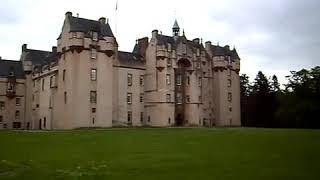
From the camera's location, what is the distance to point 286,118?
89.8 metres

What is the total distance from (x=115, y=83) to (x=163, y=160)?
55060 millimetres

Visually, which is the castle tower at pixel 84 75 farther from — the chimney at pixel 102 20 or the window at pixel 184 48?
the window at pixel 184 48

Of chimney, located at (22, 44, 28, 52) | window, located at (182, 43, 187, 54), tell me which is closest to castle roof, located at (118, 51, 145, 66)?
window, located at (182, 43, 187, 54)

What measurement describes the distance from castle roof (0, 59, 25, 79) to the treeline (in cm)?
5280

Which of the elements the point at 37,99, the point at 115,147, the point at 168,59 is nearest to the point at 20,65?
the point at 37,99

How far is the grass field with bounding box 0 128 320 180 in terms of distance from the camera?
67.4 ft

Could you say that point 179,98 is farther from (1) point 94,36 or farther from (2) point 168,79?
(1) point 94,36

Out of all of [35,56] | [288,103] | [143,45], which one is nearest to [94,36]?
[143,45]

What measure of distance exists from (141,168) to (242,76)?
10802cm

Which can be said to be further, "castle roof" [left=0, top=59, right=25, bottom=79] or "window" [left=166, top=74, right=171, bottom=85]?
"castle roof" [left=0, top=59, right=25, bottom=79]

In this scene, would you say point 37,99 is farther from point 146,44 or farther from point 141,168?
point 141,168

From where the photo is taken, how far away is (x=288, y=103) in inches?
3504

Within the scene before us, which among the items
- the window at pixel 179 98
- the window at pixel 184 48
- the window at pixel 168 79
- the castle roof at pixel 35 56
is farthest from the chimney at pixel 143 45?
the castle roof at pixel 35 56

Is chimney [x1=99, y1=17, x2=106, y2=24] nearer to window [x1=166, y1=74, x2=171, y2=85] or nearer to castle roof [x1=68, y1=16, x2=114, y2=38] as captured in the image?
castle roof [x1=68, y1=16, x2=114, y2=38]
